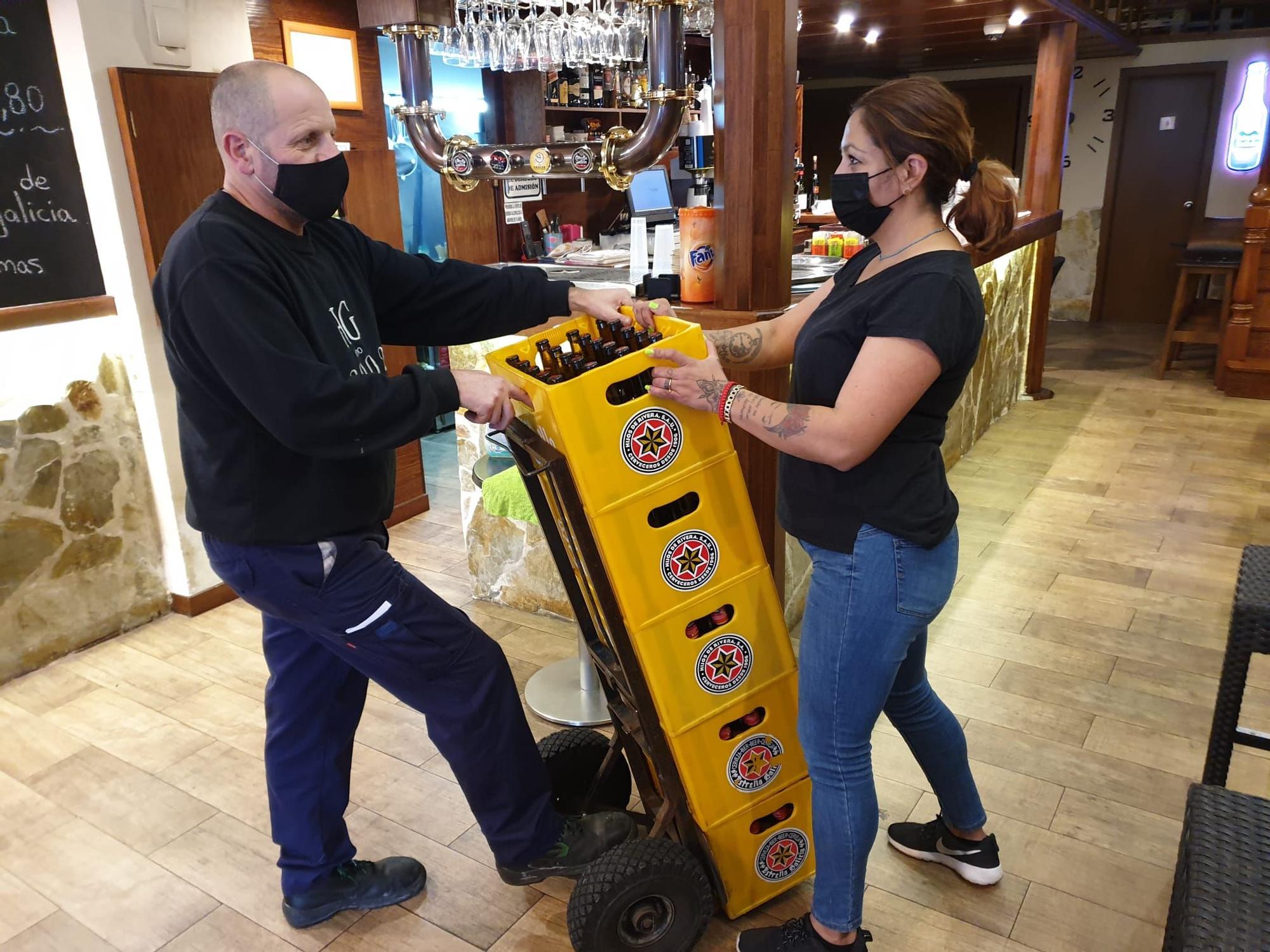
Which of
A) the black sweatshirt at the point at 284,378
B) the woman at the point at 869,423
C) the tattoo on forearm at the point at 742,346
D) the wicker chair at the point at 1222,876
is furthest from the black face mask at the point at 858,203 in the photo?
the wicker chair at the point at 1222,876

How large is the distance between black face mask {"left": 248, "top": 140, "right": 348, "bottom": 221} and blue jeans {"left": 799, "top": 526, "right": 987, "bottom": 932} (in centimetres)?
105

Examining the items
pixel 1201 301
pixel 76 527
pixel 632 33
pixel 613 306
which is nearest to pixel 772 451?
pixel 613 306

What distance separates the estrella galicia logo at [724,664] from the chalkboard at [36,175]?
2557 mm

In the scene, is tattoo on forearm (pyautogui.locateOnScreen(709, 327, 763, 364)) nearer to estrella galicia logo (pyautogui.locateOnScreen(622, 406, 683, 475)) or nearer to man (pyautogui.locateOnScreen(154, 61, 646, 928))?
man (pyautogui.locateOnScreen(154, 61, 646, 928))

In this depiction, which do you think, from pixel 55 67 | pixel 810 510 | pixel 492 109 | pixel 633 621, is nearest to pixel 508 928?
pixel 633 621

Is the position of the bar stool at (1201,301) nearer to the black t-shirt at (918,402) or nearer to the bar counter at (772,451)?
the bar counter at (772,451)

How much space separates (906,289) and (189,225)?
1.17 meters

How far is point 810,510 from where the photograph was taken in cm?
164

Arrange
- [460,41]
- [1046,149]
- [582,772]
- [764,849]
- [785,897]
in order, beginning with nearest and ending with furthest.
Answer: [764,849]
[785,897]
[582,772]
[460,41]
[1046,149]

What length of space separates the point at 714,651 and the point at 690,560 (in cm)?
19

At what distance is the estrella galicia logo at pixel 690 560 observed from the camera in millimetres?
1671

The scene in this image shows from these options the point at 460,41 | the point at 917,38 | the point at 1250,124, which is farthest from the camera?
the point at 1250,124

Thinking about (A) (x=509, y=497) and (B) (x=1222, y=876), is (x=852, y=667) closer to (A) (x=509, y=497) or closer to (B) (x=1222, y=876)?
(B) (x=1222, y=876)

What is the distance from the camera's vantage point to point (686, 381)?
5.12 ft
